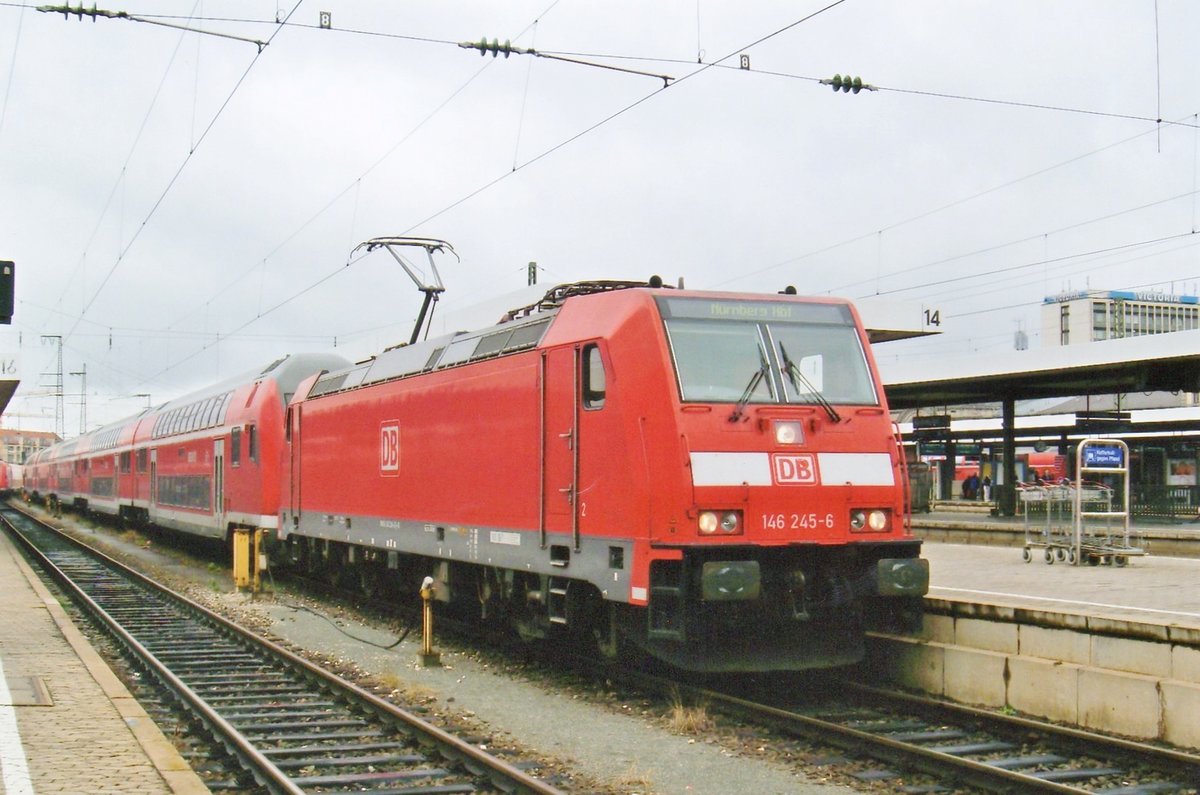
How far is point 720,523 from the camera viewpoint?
9.74 metres

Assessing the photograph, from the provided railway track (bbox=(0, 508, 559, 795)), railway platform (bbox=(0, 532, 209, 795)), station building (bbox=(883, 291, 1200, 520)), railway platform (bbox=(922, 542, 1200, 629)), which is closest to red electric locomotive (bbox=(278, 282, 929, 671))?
railway platform (bbox=(922, 542, 1200, 629))

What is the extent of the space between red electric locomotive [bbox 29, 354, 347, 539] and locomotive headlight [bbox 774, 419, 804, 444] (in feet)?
44.0

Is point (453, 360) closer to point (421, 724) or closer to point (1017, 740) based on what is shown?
point (421, 724)

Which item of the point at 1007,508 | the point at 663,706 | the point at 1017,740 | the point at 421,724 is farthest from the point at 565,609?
the point at 1007,508

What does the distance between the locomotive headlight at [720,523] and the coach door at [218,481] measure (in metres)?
17.2

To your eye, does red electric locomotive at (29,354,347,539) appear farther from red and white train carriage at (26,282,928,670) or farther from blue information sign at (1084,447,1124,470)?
blue information sign at (1084,447,1124,470)

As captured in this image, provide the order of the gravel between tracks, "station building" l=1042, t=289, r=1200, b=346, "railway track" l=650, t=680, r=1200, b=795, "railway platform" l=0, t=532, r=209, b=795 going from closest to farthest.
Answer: "railway platform" l=0, t=532, r=209, b=795, "railway track" l=650, t=680, r=1200, b=795, the gravel between tracks, "station building" l=1042, t=289, r=1200, b=346

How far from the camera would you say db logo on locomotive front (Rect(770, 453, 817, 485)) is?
10.0 m

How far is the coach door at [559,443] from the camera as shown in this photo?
10805mm

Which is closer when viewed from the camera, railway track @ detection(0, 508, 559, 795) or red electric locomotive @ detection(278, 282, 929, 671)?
railway track @ detection(0, 508, 559, 795)

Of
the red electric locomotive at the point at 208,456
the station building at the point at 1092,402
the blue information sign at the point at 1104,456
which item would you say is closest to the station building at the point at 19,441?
the red electric locomotive at the point at 208,456

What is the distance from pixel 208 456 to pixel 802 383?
60.8 ft

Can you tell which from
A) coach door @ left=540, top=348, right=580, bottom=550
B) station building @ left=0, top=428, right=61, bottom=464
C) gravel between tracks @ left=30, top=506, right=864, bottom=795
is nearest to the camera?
gravel between tracks @ left=30, top=506, right=864, bottom=795

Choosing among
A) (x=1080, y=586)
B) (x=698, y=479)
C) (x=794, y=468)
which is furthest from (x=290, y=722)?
(x=1080, y=586)
